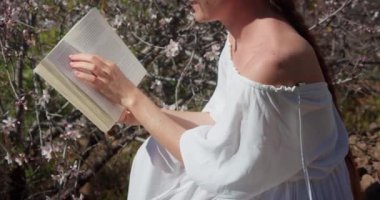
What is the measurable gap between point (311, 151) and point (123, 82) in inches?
19.4

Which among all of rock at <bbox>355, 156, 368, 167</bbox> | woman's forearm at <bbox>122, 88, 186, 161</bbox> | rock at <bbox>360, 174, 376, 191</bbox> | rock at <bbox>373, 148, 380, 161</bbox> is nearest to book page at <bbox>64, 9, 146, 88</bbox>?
woman's forearm at <bbox>122, 88, 186, 161</bbox>

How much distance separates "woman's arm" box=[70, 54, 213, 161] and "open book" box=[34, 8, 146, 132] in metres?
0.02

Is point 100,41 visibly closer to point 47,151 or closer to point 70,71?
point 70,71

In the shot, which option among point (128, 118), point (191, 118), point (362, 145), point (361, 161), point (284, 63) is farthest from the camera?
point (362, 145)

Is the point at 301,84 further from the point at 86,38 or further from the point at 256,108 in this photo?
the point at 86,38

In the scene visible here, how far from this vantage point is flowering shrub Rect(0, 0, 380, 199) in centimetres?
248

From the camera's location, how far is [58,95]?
2.76 m

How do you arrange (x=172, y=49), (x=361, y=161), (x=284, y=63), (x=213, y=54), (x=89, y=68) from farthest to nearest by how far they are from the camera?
(x=361, y=161) < (x=213, y=54) < (x=172, y=49) < (x=89, y=68) < (x=284, y=63)

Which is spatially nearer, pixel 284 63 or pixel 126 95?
pixel 284 63

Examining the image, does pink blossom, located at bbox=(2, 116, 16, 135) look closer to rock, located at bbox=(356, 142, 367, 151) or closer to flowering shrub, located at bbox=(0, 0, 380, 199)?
flowering shrub, located at bbox=(0, 0, 380, 199)

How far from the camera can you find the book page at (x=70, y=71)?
165 cm

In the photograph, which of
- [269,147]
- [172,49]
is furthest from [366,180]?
[269,147]

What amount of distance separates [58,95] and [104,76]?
111cm

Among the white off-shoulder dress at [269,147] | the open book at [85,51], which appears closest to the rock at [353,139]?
the white off-shoulder dress at [269,147]
